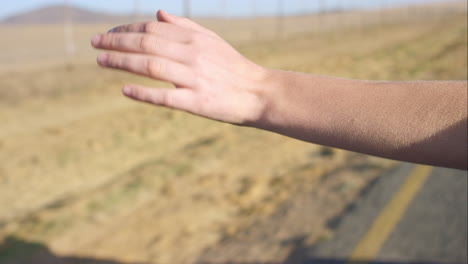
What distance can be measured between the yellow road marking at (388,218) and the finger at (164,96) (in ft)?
9.30

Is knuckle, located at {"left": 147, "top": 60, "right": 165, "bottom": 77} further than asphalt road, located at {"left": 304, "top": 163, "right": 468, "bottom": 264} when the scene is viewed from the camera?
No

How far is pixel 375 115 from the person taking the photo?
3.76 feet

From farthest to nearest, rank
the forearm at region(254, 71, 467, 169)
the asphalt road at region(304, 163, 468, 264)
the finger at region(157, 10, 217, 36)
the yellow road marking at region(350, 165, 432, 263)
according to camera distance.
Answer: the yellow road marking at region(350, 165, 432, 263)
the asphalt road at region(304, 163, 468, 264)
the finger at region(157, 10, 217, 36)
the forearm at region(254, 71, 467, 169)

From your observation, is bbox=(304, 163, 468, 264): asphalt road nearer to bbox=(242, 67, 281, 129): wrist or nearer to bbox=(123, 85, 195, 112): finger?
bbox=(242, 67, 281, 129): wrist

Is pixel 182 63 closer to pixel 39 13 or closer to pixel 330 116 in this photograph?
pixel 330 116

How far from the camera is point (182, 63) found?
115 cm

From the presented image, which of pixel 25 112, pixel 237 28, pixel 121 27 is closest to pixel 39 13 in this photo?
pixel 237 28

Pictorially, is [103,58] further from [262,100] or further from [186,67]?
[262,100]

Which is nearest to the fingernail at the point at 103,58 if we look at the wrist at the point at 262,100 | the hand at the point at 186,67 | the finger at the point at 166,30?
the hand at the point at 186,67

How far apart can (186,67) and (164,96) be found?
84mm

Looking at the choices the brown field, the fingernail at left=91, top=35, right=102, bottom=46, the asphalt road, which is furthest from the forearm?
the brown field

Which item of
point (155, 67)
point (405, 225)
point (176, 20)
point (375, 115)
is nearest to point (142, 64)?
point (155, 67)

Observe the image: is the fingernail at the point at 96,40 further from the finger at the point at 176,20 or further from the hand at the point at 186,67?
the finger at the point at 176,20

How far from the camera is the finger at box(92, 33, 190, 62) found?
113 centimetres
